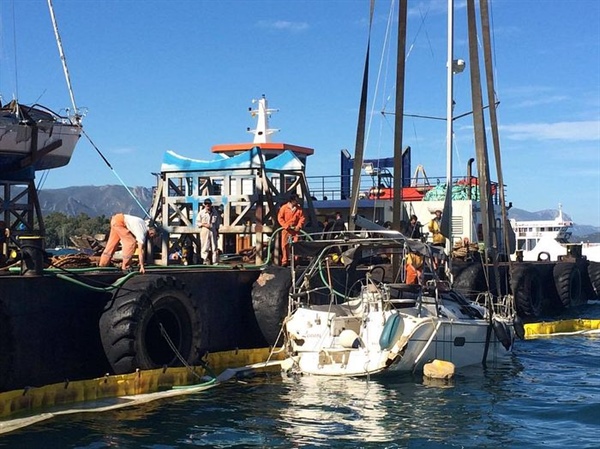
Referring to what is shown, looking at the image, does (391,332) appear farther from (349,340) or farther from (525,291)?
(525,291)

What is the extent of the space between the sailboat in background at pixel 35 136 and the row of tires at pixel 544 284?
13.0m

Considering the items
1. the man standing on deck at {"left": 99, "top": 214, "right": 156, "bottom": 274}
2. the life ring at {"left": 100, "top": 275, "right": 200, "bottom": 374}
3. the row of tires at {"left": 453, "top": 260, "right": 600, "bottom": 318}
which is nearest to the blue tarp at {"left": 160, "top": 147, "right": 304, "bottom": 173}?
the man standing on deck at {"left": 99, "top": 214, "right": 156, "bottom": 274}

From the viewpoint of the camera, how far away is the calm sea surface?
10.1 m

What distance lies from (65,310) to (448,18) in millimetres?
15803

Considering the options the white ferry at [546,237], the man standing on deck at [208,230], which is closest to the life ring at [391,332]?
the man standing on deck at [208,230]

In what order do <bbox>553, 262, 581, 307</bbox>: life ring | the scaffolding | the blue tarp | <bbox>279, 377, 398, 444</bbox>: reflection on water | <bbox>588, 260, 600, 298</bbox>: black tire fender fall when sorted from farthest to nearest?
<bbox>588, 260, 600, 298</bbox>: black tire fender
<bbox>553, 262, 581, 307</bbox>: life ring
the blue tarp
the scaffolding
<bbox>279, 377, 398, 444</bbox>: reflection on water

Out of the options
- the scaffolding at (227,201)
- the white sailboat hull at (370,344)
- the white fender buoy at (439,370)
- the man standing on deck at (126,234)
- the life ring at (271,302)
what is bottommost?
the white fender buoy at (439,370)

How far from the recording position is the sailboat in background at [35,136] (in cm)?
2375

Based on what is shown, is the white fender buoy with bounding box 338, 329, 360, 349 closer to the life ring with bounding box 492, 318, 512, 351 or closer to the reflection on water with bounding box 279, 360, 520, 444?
the reflection on water with bounding box 279, 360, 520, 444

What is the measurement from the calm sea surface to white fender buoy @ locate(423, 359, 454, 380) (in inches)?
9.6

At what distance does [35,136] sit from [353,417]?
16.3m

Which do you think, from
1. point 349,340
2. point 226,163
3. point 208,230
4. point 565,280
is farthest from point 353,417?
point 565,280

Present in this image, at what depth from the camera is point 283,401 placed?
12.4 metres

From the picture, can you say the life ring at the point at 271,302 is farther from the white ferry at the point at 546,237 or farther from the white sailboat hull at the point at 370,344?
the white ferry at the point at 546,237
